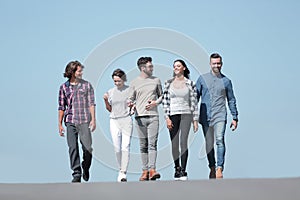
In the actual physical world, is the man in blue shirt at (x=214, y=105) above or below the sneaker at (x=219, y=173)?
above

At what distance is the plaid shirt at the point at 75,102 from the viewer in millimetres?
8070

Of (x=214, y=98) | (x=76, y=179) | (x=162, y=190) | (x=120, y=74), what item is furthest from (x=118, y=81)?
(x=162, y=190)

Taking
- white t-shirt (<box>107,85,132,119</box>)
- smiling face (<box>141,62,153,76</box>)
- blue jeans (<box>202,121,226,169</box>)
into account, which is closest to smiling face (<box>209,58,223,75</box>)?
blue jeans (<box>202,121,226,169</box>)

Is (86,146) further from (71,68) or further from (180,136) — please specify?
(180,136)

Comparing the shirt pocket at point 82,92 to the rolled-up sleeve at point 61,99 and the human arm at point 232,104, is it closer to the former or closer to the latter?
the rolled-up sleeve at point 61,99

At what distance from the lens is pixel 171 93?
8188mm

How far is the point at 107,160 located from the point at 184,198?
2292 millimetres

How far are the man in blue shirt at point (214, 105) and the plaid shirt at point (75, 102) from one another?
1557mm

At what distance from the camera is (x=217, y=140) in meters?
8.18

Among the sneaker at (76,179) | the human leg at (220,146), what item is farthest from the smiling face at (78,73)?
the human leg at (220,146)

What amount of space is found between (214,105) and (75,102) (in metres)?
1.88

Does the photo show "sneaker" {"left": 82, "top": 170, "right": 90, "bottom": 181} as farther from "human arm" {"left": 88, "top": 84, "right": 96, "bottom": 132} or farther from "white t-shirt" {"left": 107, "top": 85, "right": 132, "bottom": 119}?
"white t-shirt" {"left": 107, "top": 85, "right": 132, "bottom": 119}
